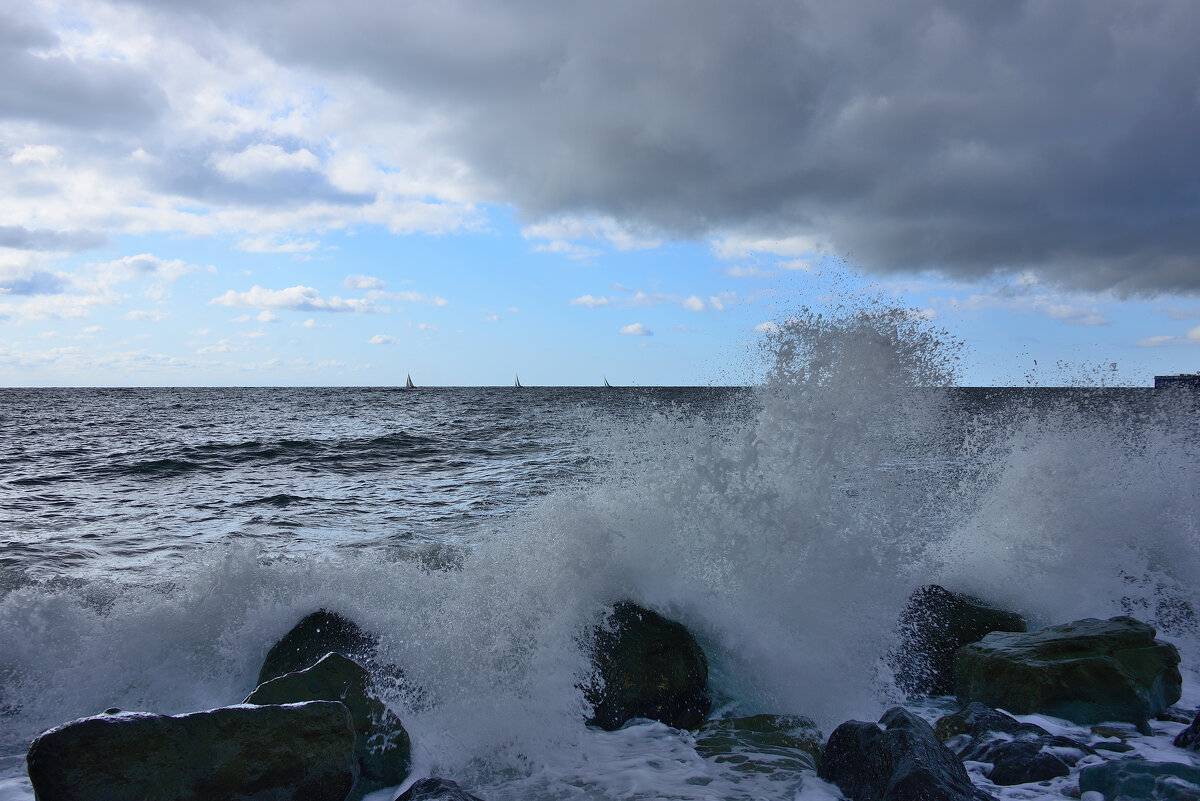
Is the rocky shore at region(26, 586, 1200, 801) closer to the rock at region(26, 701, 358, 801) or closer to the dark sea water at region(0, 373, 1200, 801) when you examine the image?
the rock at region(26, 701, 358, 801)

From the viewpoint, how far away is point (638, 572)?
602 cm

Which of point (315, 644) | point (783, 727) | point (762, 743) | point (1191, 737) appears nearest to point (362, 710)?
point (315, 644)

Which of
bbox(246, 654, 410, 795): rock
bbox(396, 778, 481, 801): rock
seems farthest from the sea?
bbox(396, 778, 481, 801): rock

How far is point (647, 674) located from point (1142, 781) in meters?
2.97

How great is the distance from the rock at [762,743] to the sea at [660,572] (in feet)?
0.19

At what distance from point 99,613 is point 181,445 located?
1763cm

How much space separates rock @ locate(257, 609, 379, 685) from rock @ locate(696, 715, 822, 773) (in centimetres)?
268

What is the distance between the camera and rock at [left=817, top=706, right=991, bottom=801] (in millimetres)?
3262

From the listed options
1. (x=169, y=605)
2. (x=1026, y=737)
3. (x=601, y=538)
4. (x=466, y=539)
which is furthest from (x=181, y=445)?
(x=1026, y=737)

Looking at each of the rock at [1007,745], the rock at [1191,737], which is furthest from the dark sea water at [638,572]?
the rock at [1191,737]

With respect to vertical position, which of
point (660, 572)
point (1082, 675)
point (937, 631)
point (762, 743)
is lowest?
point (762, 743)

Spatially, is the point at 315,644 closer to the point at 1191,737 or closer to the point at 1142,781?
the point at 1142,781

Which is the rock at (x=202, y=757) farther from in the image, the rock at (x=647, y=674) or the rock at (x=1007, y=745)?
the rock at (x=1007, y=745)

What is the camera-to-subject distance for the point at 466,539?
8.91 meters
